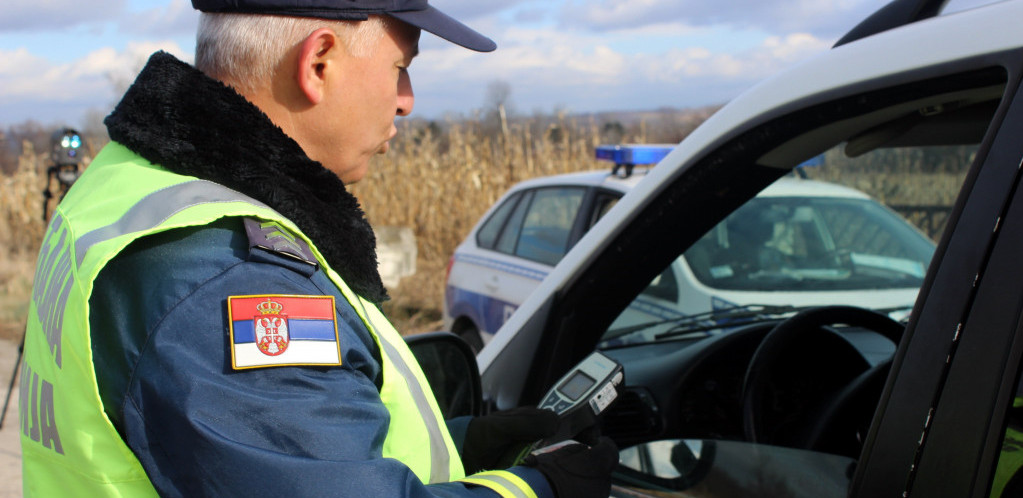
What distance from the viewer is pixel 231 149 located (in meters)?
1.17

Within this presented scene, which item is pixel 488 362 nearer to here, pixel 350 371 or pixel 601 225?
pixel 601 225

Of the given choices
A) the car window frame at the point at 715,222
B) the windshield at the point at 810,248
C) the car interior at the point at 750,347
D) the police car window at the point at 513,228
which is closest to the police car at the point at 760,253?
the windshield at the point at 810,248

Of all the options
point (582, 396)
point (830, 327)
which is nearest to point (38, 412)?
point (582, 396)

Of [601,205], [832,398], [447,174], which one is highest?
[447,174]

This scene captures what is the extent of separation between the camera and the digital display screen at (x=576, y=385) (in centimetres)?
154

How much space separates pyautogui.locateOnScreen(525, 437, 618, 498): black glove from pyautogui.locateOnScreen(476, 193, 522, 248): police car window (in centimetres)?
424

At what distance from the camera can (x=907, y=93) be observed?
1393mm

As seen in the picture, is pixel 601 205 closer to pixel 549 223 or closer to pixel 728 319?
pixel 549 223

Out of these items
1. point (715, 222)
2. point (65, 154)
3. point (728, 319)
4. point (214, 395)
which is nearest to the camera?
point (214, 395)

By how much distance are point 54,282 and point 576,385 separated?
0.85 meters

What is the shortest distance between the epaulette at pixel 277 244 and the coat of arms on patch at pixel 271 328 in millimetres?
65

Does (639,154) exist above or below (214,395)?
above

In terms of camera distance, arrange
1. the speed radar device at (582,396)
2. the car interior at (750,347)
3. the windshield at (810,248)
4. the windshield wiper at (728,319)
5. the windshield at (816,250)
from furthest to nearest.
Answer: the windshield at (810,248) → the windshield at (816,250) → the windshield wiper at (728,319) → the car interior at (750,347) → the speed radar device at (582,396)

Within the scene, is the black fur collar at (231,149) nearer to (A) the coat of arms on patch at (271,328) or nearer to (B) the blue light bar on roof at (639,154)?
(A) the coat of arms on patch at (271,328)
